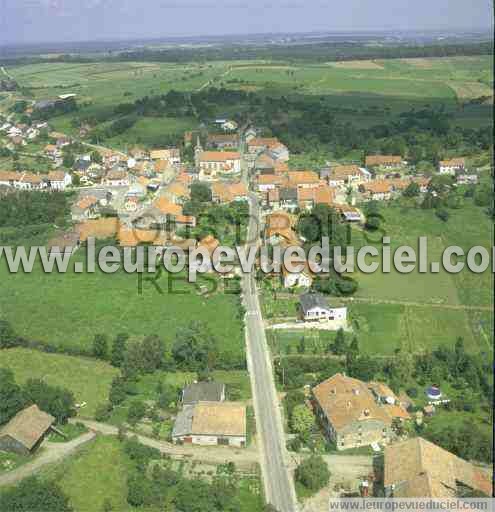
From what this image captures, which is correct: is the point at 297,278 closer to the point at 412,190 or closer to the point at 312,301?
the point at 312,301

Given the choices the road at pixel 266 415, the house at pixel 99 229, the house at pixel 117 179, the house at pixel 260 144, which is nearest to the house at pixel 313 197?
the road at pixel 266 415

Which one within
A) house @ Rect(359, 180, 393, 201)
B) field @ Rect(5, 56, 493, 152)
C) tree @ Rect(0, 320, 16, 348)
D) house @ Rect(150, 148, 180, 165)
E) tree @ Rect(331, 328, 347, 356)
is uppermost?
field @ Rect(5, 56, 493, 152)

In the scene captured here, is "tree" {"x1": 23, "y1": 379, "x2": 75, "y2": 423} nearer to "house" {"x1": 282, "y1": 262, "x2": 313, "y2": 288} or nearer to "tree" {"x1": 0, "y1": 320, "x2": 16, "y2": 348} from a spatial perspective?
"tree" {"x1": 0, "y1": 320, "x2": 16, "y2": 348}

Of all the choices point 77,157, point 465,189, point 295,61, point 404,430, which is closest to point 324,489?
point 404,430

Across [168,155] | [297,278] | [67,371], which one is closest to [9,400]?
[67,371]

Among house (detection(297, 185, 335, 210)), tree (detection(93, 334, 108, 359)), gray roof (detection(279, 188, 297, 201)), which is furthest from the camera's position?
gray roof (detection(279, 188, 297, 201))

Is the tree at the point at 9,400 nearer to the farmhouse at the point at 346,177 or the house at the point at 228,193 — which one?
the house at the point at 228,193

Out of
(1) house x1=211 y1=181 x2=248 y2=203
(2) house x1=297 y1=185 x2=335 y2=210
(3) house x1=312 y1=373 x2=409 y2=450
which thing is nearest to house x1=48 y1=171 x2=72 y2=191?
(1) house x1=211 y1=181 x2=248 y2=203
